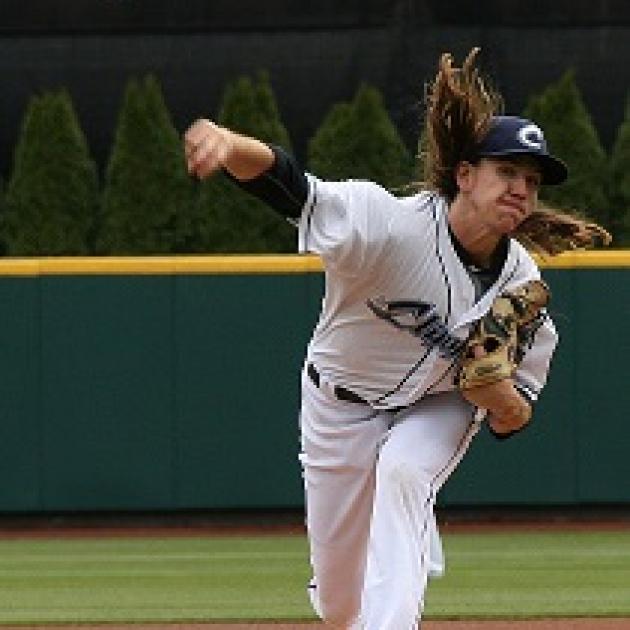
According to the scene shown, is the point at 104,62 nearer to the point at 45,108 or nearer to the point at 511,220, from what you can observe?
the point at 45,108

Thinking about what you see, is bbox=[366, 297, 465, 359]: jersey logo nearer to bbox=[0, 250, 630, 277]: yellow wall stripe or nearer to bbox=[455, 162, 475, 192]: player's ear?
bbox=[455, 162, 475, 192]: player's ear

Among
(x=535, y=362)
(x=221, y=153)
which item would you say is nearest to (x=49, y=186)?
(x=535, y=362)

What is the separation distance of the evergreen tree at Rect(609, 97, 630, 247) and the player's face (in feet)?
33.6

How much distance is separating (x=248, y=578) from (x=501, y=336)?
17.3 ft

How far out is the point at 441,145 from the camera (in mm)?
5949

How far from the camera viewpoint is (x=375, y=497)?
5922mm

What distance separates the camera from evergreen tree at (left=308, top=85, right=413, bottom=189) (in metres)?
15.9

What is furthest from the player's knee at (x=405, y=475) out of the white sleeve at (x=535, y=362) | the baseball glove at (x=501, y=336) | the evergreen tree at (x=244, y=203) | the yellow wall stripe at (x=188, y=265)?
the evergreen tree at (x=244, y=203)

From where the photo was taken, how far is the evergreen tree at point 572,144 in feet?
51.6

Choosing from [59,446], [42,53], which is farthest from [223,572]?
[42,53]

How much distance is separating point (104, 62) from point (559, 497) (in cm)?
495

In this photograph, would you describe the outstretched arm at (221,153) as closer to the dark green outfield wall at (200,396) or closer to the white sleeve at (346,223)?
the white sleeve at (346,223)

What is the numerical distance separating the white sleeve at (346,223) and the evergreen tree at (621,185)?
411 inches

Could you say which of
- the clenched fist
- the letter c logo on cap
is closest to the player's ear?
the letter c logo on cap
